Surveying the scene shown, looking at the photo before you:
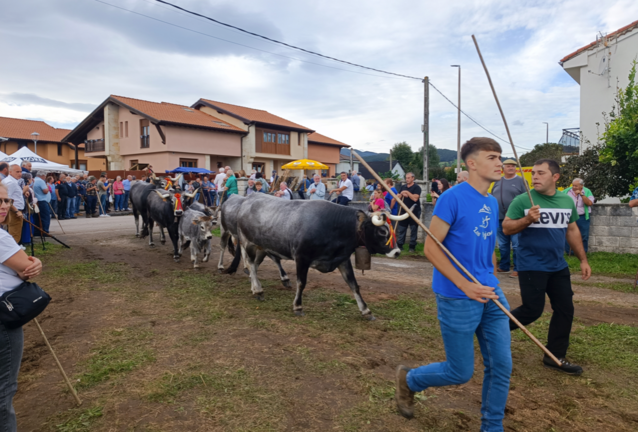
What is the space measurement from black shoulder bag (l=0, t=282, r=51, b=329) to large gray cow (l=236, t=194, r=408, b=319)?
3.71m

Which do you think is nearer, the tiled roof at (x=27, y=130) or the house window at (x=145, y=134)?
the house window at (x=145, y=134)

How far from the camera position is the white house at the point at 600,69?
1772 cm

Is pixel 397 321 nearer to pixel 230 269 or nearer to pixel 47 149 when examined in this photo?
pixel 230 269

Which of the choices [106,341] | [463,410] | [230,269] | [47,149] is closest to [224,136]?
[47,149]

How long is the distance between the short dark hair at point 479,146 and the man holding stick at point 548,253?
1.43m

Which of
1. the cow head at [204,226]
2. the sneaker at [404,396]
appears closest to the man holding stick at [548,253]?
the sneaker at [404,396]

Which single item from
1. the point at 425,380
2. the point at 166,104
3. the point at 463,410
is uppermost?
the point at 166,104

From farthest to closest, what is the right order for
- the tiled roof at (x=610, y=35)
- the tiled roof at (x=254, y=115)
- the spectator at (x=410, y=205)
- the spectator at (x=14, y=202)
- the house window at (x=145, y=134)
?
1. the tiled roof at (x=254, y=115)
2. the house window at (x=145, y=134)
3. the tiled roof at (x=610, y=35)
4. the spectator at (x=410, y=205)
5. the spectator at (x=14, y=202)

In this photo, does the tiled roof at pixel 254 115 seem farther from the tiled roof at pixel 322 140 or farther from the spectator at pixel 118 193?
the spectator at pixel 118 193

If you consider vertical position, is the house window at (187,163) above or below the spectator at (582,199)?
above

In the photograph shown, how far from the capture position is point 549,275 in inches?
167

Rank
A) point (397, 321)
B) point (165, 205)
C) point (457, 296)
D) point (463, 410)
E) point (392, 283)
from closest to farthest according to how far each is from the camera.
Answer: point (457, 296) < point (463, 410) < point (397, 321) < point (392, 283) < point (165, 205)

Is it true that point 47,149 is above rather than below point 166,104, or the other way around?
below

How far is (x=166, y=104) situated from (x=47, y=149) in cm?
1800
